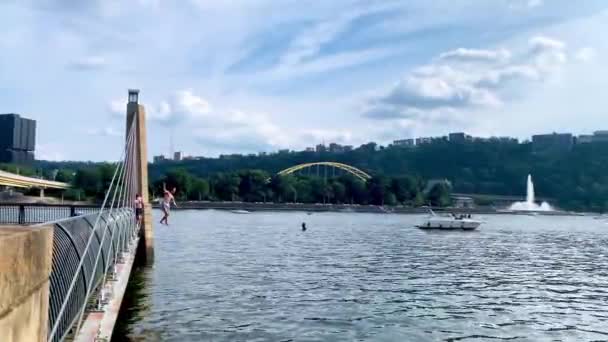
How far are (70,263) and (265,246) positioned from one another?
1762 inches

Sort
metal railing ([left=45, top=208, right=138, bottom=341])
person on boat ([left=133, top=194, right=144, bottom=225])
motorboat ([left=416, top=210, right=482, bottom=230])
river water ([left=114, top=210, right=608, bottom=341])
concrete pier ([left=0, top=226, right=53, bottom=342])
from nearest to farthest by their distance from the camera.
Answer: concrete pier ([left=0, top=226, right=53, bottom=342]) < metal railing ([left=45, top=208, right=138, bottom=341]) < river water ([left=114, top=210, right=608, bottom=341]) < person on boat ([left=133, top=194, right=144, bottom=225]) < motorboat ([left=416, top=210, right=482, bottom=230])

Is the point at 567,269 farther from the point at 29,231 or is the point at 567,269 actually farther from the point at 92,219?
the point at 29,231

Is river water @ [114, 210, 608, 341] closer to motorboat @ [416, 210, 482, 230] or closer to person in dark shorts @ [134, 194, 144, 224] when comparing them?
person in dark shorts @ [134, 194, 144, 224]

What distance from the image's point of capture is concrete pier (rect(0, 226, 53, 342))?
365 cm

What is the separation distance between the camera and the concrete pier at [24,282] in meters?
3.65

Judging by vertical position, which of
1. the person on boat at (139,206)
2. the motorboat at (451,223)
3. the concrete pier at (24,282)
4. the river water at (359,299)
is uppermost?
the person on boat at (139,206)

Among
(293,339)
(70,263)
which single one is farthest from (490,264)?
(70,263)

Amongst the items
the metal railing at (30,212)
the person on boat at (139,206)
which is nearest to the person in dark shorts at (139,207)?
the person on boat at (139,206)

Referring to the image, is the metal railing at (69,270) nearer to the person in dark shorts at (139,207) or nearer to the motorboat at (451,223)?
the person in dark shorts at (139,207)

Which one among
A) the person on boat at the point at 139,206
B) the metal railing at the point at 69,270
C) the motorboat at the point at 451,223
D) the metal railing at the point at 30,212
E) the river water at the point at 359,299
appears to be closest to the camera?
the metal railing at the point at 69,270

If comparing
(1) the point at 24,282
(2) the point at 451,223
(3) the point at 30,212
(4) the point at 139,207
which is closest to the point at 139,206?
(4) the point at 139,207

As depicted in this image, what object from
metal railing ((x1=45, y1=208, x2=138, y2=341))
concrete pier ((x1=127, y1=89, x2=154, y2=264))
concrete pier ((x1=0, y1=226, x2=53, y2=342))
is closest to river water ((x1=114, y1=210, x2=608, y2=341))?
concrete pier ((x1=127, y1=89, x2=154, y2=264))

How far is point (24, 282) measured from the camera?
13.2 ft

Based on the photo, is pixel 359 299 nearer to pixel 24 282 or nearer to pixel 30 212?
pixel 24 282
